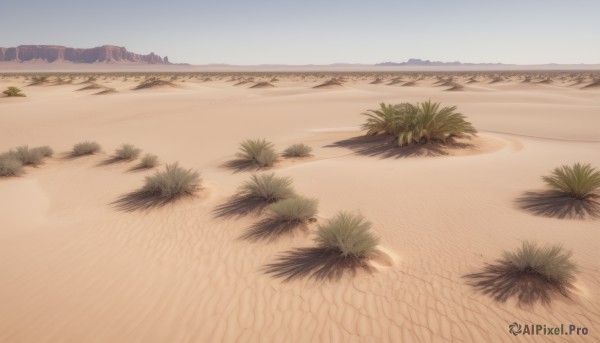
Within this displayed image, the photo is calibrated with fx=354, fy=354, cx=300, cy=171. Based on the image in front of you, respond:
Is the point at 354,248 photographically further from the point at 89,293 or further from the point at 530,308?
the point at 89,293

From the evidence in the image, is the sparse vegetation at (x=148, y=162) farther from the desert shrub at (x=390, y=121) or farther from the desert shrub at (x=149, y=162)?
the desert shrub at (x=390, y=121)

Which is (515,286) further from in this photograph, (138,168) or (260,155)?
(138,168)

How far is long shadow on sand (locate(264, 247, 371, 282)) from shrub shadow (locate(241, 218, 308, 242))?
2.12 feet

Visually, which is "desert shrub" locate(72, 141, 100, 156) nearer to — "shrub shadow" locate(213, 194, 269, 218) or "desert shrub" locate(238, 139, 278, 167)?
"desert shrub" locate(238, 139, 278, 167)

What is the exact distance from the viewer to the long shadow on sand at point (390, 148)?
11.1 meters

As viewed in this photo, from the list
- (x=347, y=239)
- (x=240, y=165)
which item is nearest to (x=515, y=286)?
(x=347, y=239)

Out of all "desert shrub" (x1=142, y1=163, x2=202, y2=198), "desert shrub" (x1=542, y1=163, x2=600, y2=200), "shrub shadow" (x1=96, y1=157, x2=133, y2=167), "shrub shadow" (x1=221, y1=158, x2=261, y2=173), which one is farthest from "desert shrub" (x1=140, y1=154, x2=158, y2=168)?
"desert shrub" (x1=542, y1=163, x2=600, y2=200)

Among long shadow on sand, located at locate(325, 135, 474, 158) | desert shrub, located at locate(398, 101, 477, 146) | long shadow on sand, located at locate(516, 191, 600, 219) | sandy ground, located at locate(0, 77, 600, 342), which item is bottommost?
sandy ground, located at locate(0, 77, 600, 342)

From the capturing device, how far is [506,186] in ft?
25.9

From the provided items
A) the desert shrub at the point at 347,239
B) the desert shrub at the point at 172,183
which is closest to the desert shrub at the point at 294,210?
the desert shrub at the point at 347,239

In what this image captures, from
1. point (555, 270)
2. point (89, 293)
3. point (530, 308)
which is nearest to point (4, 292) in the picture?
point (89, 293)

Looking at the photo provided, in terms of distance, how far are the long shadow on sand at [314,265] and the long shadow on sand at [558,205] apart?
153 inches

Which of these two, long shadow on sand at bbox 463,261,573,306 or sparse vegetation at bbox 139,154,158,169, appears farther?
sparse vegetation at bbox 139,154,158,169

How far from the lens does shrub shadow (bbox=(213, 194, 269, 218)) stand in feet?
23.0
